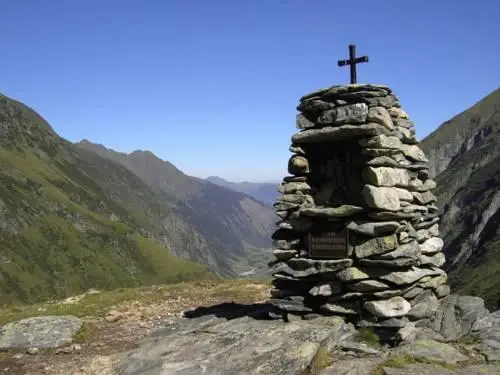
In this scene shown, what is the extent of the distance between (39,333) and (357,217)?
11463mm

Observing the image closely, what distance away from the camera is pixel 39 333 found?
1755cm

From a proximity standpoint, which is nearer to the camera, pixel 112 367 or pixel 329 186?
pixel 112 367

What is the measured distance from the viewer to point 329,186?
53.4 feet

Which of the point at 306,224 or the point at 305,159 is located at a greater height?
the point at 305,159

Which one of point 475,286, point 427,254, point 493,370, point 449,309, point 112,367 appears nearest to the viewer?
point 493,370

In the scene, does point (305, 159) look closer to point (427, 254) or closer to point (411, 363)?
point (427, 254)

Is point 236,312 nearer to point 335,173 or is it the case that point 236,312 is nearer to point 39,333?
point 335,173

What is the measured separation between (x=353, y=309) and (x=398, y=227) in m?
2.59

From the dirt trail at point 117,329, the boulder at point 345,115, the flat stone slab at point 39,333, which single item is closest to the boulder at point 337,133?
the boulder at point 345,115

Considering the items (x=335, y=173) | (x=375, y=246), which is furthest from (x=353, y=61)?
(x=375, y=246)

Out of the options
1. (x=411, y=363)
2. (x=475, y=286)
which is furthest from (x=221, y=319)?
(x=475, y=286)

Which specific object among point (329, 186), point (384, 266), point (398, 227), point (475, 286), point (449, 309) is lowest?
point (475, 286)

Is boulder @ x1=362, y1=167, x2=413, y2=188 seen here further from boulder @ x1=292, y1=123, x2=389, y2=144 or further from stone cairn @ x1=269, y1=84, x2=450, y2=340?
boulder @ x1=292, y1=123, x2=389, y2=144

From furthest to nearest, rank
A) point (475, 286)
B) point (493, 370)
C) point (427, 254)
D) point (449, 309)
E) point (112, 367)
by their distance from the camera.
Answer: point (475, 286), point (427, 254), point (449, 309), point (112, 367), point (493, 370)
